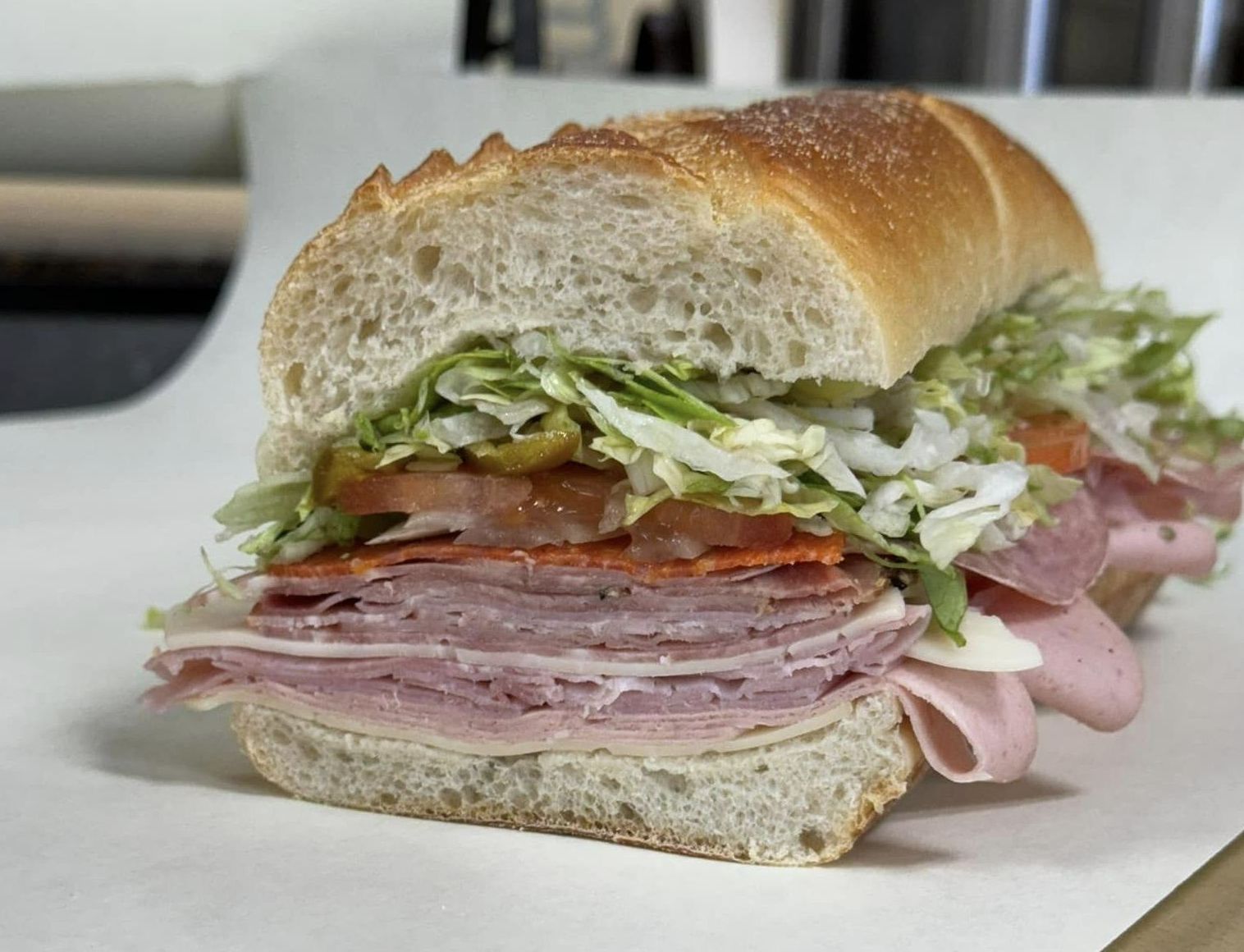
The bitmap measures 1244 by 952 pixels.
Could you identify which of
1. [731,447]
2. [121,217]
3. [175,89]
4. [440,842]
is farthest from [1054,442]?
[121,217]

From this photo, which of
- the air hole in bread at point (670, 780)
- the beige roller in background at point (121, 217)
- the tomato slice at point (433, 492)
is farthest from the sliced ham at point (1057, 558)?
the beige roller in background at point (121, 217)

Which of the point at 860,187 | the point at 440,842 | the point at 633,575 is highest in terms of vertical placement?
the point at 860,187

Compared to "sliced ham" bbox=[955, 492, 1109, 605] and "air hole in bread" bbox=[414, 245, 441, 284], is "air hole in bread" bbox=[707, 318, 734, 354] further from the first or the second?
"sliced ham" bbox=[955, 492, 1109, 605]

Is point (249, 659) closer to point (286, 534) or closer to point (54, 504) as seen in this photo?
point (286, 534)

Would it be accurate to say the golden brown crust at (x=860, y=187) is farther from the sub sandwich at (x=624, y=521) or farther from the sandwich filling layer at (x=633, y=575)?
the sandwich filling layer at (x=633, y=575)

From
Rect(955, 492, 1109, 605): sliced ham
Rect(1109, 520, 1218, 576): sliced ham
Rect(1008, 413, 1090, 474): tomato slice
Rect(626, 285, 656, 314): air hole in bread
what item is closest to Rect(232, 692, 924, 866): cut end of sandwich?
Rect(955, 492, 1109, 605): sliced ham

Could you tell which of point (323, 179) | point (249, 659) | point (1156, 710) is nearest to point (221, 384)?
point (323, 179)

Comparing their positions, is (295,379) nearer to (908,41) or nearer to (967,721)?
(967,721)
